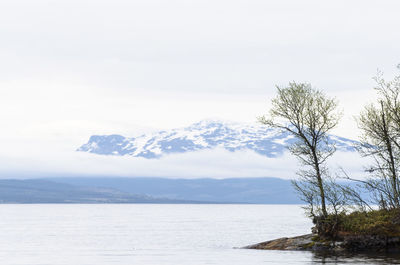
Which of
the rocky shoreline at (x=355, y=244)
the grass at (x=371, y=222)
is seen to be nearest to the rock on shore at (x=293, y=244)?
the rocky shoreline at (x=355, y=244)

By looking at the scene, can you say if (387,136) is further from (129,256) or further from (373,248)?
(129,256)

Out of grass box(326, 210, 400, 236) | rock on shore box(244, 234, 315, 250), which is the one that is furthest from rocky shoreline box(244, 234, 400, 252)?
grass box(326, 210, 400, 236)

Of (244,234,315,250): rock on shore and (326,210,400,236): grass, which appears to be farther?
(244,234,315,250): rock on shore

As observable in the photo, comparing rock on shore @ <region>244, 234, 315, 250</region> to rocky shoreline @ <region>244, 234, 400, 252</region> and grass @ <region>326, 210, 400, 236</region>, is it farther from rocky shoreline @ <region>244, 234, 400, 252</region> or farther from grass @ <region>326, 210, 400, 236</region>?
grass @ <region>326, 210, 400, 236</region>

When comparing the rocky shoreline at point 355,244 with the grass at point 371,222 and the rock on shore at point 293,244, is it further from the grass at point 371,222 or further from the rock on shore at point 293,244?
the grass at point 371,222

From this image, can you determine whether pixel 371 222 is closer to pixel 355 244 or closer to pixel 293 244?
pixel 355 244

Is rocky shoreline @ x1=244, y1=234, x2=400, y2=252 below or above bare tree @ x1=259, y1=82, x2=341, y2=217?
below

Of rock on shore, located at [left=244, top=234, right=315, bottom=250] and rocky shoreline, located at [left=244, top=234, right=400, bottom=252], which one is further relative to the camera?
rock on shore, located at [left=244, top=234, right=315, bottom=250]

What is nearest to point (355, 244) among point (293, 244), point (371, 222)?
point (371, 222)

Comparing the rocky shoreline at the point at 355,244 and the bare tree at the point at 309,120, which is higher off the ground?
the bare tree at the point at 309,120

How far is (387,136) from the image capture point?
245 ft

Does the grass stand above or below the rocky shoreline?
above

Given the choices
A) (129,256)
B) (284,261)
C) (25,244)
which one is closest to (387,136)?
(284,261)

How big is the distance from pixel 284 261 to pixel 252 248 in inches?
828
